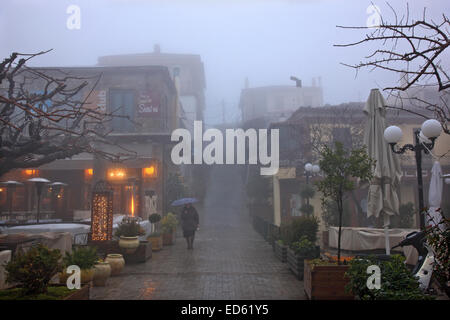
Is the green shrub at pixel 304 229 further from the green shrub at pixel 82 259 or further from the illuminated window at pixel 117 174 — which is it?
the illuminated window at pixel 117 174

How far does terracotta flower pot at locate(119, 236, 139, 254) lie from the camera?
991cm

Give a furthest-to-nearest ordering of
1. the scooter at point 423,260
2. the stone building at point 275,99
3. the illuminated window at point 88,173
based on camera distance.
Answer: the stone building at point 275,99, the illuminated window at point 88,173, the scooter at point 423,260

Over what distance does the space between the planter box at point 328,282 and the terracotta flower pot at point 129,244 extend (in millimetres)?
5436

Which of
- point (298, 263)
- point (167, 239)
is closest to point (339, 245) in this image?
point (298, 263)

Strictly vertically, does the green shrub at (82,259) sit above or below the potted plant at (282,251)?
above

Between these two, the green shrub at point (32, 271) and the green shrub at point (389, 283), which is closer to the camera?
the green shrub at point (389, 283)

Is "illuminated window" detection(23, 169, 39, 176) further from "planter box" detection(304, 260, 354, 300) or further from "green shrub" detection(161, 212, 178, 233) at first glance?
"planter box" detection(304, 260, 354, 300)

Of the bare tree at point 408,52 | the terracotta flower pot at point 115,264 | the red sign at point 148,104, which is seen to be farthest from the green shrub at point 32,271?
the red sign at point 148,104

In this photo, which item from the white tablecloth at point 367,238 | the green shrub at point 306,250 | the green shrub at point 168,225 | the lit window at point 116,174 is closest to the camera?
the green shrub at point 306,250

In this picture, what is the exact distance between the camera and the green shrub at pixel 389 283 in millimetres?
4227

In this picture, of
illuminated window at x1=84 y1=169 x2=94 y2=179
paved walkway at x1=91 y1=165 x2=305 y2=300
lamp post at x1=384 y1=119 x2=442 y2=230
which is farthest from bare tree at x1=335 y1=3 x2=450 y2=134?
illuminated window at x1=84 y1=169 x2=94 y2=179

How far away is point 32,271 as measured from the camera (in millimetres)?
4645

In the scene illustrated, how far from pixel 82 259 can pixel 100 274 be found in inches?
33.4

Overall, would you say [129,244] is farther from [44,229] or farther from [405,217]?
[405,217]
